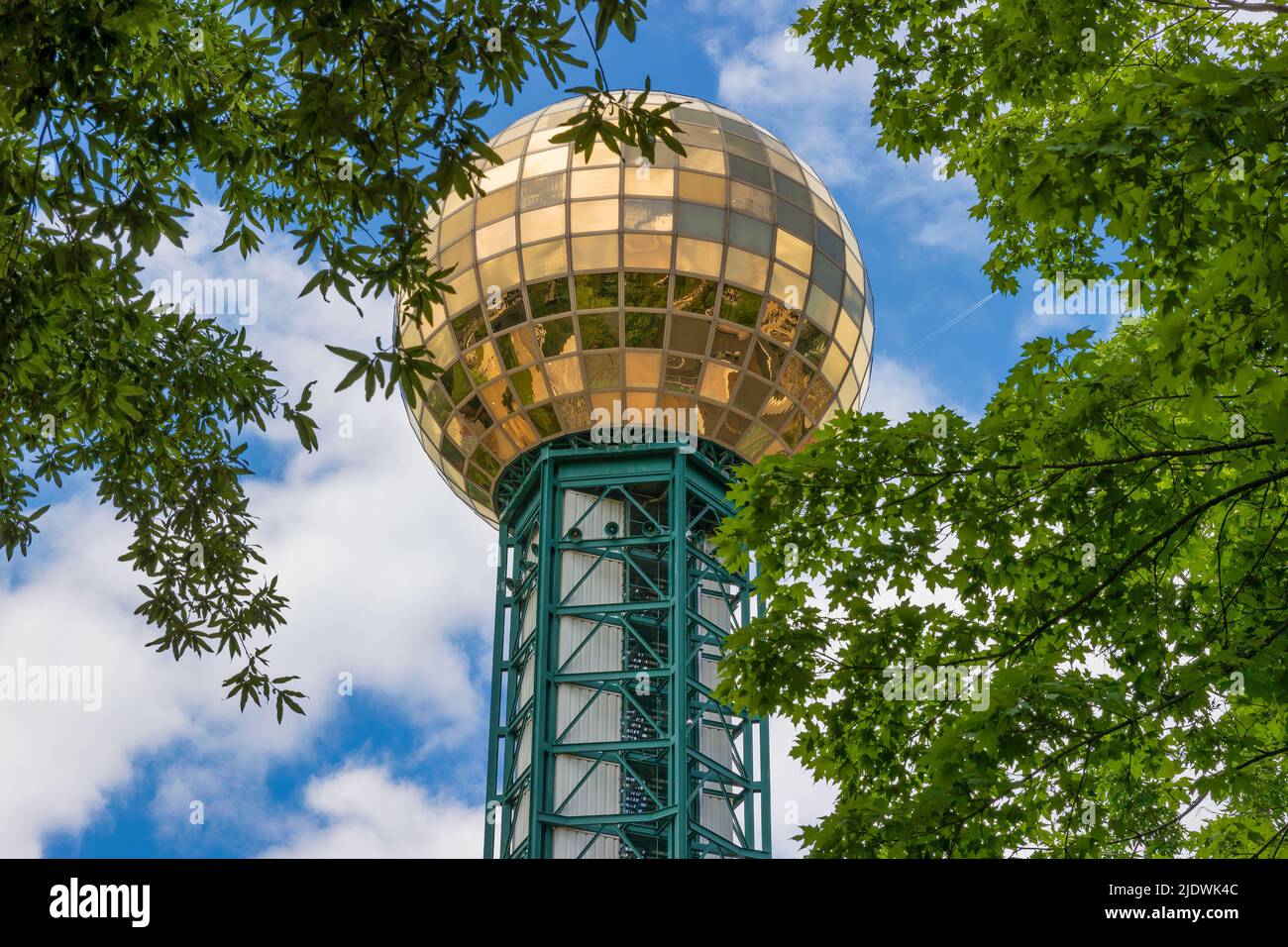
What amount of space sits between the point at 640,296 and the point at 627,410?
7.12 feet

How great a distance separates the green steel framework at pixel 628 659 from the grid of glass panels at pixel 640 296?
1.12m

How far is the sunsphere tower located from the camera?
23.5 m

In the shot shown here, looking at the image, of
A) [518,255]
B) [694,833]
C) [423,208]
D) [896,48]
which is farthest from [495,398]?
[423,208]

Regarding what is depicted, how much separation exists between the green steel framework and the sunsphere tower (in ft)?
0.17

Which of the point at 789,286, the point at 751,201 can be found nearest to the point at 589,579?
the point at 789,286

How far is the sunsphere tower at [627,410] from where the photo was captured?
77.2ft

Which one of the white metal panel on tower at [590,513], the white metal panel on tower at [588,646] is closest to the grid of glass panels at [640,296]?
the white metal panel on tower at [590,513]

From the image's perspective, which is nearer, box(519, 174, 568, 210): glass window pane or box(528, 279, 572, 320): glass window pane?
box(528, 279, 572, 320): glass window pane

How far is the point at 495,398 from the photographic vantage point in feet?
84.1

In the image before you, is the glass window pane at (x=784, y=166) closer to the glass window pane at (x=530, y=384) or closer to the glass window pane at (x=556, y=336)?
the glass window pane at (x=556, y=336)

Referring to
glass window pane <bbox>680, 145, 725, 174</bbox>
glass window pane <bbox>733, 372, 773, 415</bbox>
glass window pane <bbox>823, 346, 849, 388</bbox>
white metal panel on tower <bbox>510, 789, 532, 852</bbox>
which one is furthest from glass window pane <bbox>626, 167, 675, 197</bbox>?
white metal panel on tower <bbox>510, 789, 532, 852</bbox>

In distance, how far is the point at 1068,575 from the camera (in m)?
10.0

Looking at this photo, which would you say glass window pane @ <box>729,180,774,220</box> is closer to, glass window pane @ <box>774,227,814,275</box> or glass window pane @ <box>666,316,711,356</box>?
glass window pane @ <box>774,227,814,275</box>

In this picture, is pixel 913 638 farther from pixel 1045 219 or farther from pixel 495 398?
pixel 495 398
